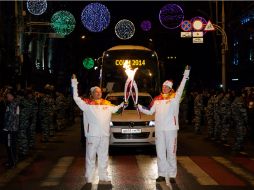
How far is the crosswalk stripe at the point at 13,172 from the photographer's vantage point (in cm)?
1167

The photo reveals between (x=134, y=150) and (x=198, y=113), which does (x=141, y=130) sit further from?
(x=198, y=113)

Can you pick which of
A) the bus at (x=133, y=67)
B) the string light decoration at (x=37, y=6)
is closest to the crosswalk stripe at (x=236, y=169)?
the bus at (x=133, y=67)

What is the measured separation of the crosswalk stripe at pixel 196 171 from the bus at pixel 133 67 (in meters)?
7.59

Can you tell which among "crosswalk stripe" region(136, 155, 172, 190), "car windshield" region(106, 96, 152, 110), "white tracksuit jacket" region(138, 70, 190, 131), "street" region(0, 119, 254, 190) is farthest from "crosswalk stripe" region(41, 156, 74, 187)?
"car windshield" region(106, 96, 152, 110)

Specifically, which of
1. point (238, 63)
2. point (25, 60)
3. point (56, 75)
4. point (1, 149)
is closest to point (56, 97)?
point (25, 60)

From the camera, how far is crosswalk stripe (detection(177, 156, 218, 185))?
11.4 meters

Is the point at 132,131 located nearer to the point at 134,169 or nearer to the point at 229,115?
the point at 134,169

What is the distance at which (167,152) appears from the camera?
35.9 ft

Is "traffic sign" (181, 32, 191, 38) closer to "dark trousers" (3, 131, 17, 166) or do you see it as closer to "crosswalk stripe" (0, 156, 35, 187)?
"crosswalk stripe" (0, 156, 35, 187)

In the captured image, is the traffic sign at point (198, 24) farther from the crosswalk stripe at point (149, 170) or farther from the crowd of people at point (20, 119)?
the crosswalk stripe at point (149, 170)

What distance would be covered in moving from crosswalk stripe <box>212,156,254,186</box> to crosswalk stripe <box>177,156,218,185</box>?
2.34 feet

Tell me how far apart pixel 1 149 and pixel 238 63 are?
157 feet

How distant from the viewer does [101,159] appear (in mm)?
10719

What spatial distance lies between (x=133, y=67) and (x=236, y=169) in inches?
405
